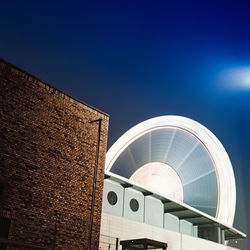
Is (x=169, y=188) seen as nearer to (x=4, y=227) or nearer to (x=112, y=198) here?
(x=112, y=198)

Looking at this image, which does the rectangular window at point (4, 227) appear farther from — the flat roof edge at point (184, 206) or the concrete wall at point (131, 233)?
the flat roof edge at point (184, 206)

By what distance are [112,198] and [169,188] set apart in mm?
8305

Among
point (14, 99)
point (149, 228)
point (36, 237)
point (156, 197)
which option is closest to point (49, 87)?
point (14, 99)

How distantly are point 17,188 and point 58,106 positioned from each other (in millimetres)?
2992

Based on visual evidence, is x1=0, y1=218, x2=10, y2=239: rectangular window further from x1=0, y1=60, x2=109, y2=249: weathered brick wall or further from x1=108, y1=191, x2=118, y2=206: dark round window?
x1=108, y1=191, x2=118, y2=206: dark round window

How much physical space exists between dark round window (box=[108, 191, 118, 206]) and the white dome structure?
2.29m

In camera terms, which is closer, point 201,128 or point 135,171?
point 135,171

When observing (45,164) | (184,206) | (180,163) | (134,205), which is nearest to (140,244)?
(134,205)

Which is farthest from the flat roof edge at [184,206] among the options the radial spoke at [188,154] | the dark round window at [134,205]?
the radial spoke at [188,154]

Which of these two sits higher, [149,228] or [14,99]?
[14,99]

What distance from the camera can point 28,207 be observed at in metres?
10.4

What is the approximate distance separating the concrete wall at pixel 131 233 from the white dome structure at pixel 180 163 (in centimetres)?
403

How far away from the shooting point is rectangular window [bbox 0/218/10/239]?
9820mm

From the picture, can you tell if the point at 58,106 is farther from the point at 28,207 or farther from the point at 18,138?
the point at 28,207
